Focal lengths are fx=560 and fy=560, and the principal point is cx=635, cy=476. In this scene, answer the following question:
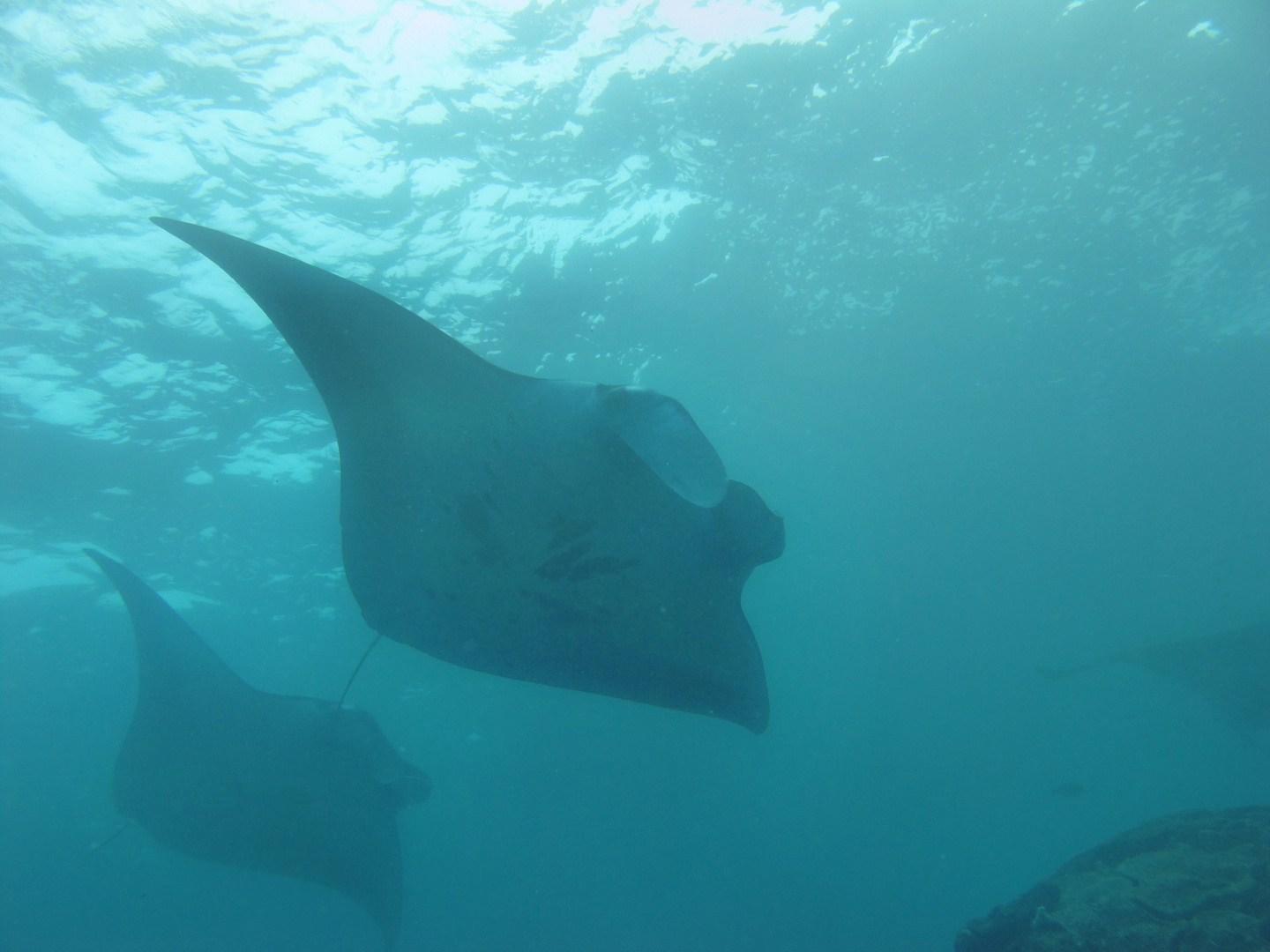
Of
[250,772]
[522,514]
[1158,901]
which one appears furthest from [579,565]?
[250,772]

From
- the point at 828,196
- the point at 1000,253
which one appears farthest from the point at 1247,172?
the point at 828,196

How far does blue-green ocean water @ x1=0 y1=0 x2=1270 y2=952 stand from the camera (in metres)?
7.42

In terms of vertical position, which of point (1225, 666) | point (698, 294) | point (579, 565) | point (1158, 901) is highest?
point (698, 294)

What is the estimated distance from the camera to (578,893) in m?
42.2

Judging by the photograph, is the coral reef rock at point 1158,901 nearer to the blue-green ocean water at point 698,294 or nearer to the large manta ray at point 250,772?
the large manta ray at point 250,772

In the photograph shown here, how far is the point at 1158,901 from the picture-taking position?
4.41 metres

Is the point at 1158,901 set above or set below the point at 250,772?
above

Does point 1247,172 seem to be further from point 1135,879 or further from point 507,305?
point 507,305

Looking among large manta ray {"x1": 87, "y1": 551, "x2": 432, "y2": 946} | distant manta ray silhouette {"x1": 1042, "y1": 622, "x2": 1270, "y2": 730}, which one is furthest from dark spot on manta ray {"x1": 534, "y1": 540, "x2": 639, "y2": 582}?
distant manta ray silhouette {"x1": 1042, "y1": 622, "x2": 1270, "y2": 730}

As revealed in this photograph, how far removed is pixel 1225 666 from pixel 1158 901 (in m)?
16.0

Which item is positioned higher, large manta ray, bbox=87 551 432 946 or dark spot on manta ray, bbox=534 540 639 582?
dark spot on manta ray, bbox=534 540 639 582

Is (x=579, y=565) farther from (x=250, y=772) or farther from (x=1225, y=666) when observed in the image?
(x=1225, y=666)

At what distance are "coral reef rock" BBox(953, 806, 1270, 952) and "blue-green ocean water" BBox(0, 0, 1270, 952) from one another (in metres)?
10.4

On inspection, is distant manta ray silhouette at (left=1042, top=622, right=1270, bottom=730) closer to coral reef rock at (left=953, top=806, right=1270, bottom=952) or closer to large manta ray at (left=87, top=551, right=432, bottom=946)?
coral reef rock at (left=953, top=806, right=1270, bottom=952)
